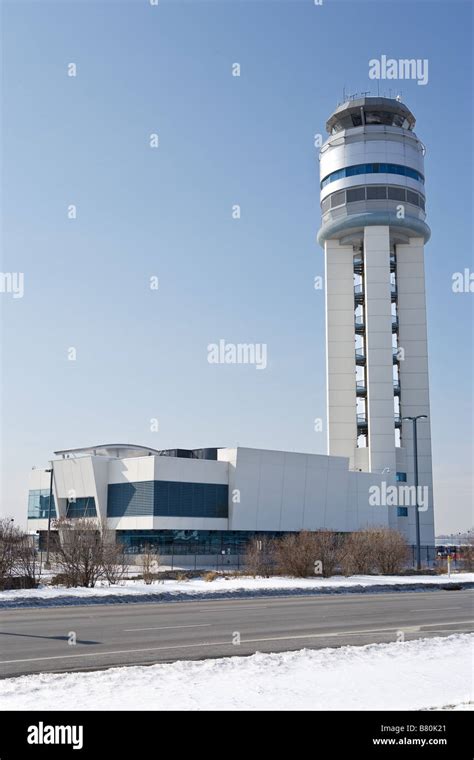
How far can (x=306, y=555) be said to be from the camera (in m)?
40.8

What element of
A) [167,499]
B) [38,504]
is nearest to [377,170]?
[167,499]

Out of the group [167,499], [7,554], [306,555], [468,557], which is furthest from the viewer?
[167,499]

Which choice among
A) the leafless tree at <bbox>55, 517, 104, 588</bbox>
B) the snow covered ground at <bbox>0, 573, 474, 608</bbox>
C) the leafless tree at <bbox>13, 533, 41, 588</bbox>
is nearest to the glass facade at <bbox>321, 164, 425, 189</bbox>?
the snow covered ground at <bbox>0, 573, 474, 608</bbox>

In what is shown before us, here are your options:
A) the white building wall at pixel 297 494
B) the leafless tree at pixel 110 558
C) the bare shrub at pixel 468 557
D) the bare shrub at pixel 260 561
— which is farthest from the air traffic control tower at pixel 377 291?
the leafless tree at pixel 110 558

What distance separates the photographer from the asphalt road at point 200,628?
1433 cm

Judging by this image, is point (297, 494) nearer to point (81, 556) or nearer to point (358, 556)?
point (358, 556)

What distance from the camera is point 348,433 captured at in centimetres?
7500

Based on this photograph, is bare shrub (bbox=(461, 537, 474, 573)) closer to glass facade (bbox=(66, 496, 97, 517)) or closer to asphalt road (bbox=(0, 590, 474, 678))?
asphalt road (bbox=(0, 590, 474, 678))

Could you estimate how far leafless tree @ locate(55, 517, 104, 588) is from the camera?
32875mm

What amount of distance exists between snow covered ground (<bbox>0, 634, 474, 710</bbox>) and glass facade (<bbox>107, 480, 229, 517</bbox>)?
44.8m

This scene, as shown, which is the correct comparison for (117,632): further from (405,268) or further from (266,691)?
(405,268)

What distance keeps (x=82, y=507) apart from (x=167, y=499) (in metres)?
9.09
